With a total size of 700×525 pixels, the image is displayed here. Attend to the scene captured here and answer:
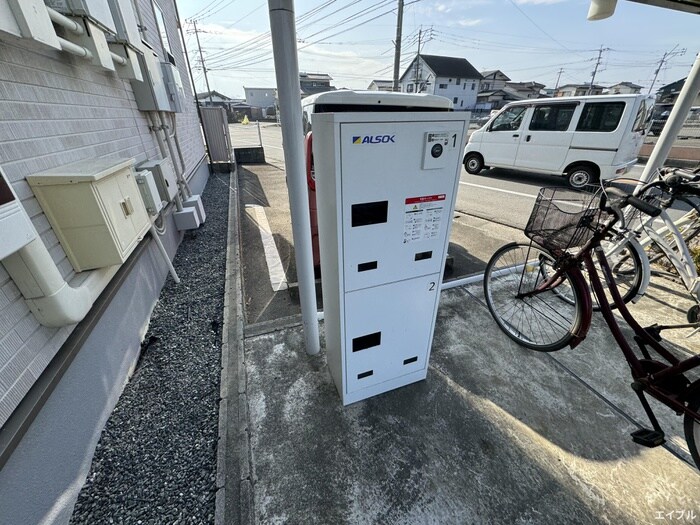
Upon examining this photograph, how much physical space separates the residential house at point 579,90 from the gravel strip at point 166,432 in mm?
39443

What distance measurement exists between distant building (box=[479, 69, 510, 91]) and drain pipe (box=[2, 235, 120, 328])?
1846 inches

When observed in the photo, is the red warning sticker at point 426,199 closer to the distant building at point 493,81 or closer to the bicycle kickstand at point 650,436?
the bicycle kickstand at point 650,436

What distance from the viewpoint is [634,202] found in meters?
1.71

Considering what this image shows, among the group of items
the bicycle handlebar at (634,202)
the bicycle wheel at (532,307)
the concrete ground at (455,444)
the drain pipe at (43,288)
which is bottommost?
the concrete ground at (455,444)

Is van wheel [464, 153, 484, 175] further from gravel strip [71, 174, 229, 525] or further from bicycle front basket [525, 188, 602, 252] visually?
gravel strip [71, 174, 229, 525]

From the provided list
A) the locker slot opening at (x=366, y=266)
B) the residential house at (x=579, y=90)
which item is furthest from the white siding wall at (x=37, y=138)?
the residential house at (x=579, y=90)

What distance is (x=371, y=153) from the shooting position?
Result: 1.22 metres

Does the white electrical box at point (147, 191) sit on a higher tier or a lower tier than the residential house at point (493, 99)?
lower

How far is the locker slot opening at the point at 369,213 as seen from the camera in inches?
51.8

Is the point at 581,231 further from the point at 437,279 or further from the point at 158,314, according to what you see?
the point at 158,314

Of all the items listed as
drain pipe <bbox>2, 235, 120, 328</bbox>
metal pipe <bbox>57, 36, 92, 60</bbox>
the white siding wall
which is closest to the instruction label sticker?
drain pipe <bbox>2, 235, 120, 328</bbox>

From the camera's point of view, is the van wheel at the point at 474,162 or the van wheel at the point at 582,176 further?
the van wheel at the point at 474,162

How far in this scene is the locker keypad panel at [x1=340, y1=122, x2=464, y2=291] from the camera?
1.23m

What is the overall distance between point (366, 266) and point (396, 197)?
0.36 m
